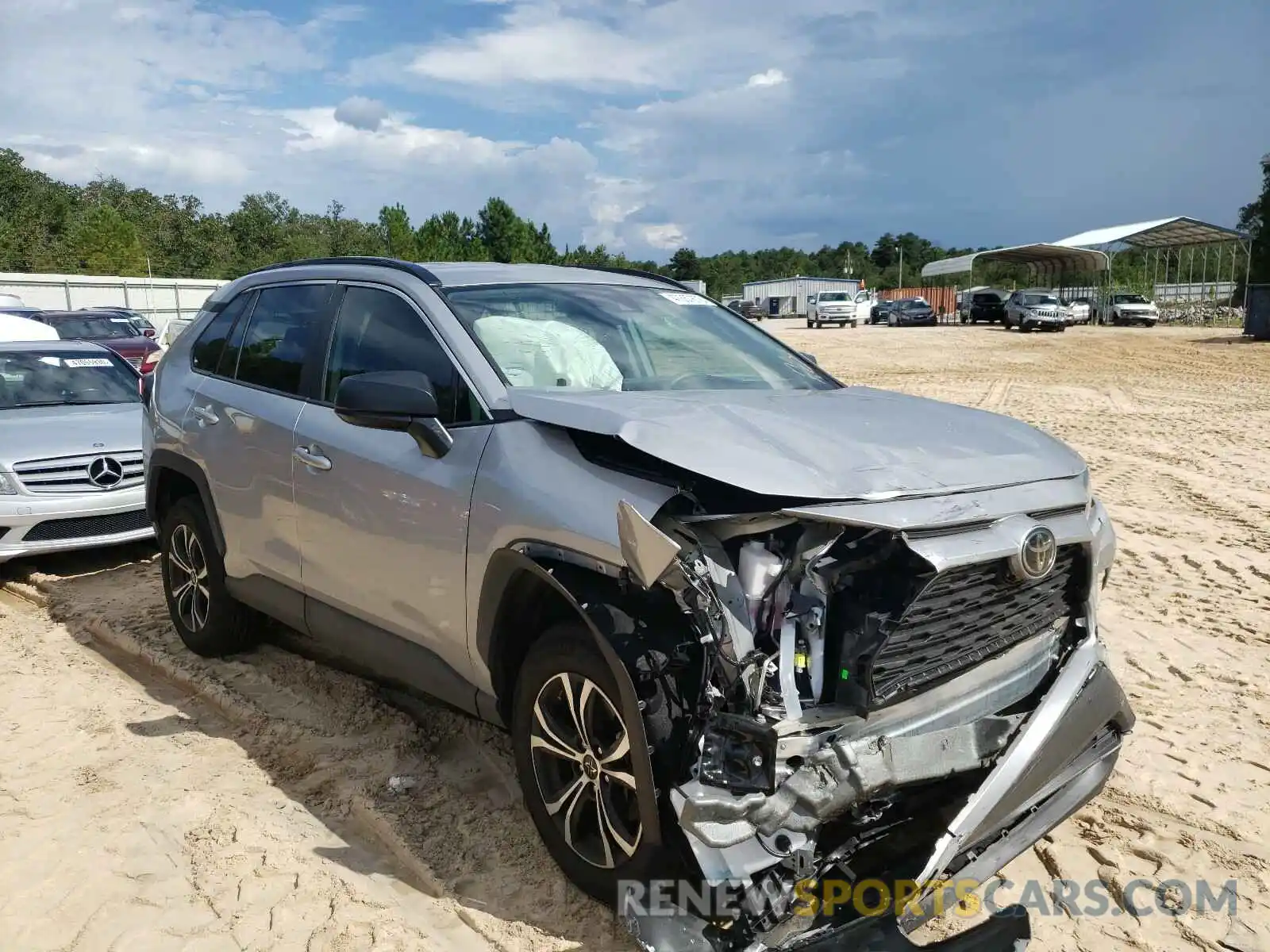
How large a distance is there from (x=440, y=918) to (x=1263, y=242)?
157ft

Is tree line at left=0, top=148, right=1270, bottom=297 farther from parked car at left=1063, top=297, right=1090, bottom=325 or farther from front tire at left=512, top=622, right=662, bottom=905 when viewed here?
front tire at left=512, top=622, right=662, bottom=905

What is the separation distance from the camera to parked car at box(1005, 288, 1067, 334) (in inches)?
1464

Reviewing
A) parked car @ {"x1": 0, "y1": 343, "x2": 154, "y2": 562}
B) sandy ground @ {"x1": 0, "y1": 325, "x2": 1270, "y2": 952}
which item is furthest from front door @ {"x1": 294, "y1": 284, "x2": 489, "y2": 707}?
parked car @ {"x1": 0, "y1": 343, "x2": 154, "y2": 562}

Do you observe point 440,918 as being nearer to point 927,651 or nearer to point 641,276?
point 927,651

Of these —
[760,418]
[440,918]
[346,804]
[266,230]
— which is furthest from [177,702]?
[266,230]

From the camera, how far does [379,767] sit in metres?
4.03

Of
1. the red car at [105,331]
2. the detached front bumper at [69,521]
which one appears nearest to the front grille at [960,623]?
the detached front bumper at [69,521]

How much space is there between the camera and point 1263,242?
4169 centimetres

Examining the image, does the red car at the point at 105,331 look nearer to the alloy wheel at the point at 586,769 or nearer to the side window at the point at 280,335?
the side window at the point at 280,335

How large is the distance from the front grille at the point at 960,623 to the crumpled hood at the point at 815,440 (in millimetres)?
255

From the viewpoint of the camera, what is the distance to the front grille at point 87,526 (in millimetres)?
6938

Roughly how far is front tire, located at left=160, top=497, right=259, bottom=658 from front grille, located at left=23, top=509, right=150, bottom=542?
5.52 ft

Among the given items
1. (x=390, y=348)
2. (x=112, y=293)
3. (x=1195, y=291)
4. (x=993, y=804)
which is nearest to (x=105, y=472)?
(x=390, y=348)

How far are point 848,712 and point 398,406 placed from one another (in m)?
1.63
